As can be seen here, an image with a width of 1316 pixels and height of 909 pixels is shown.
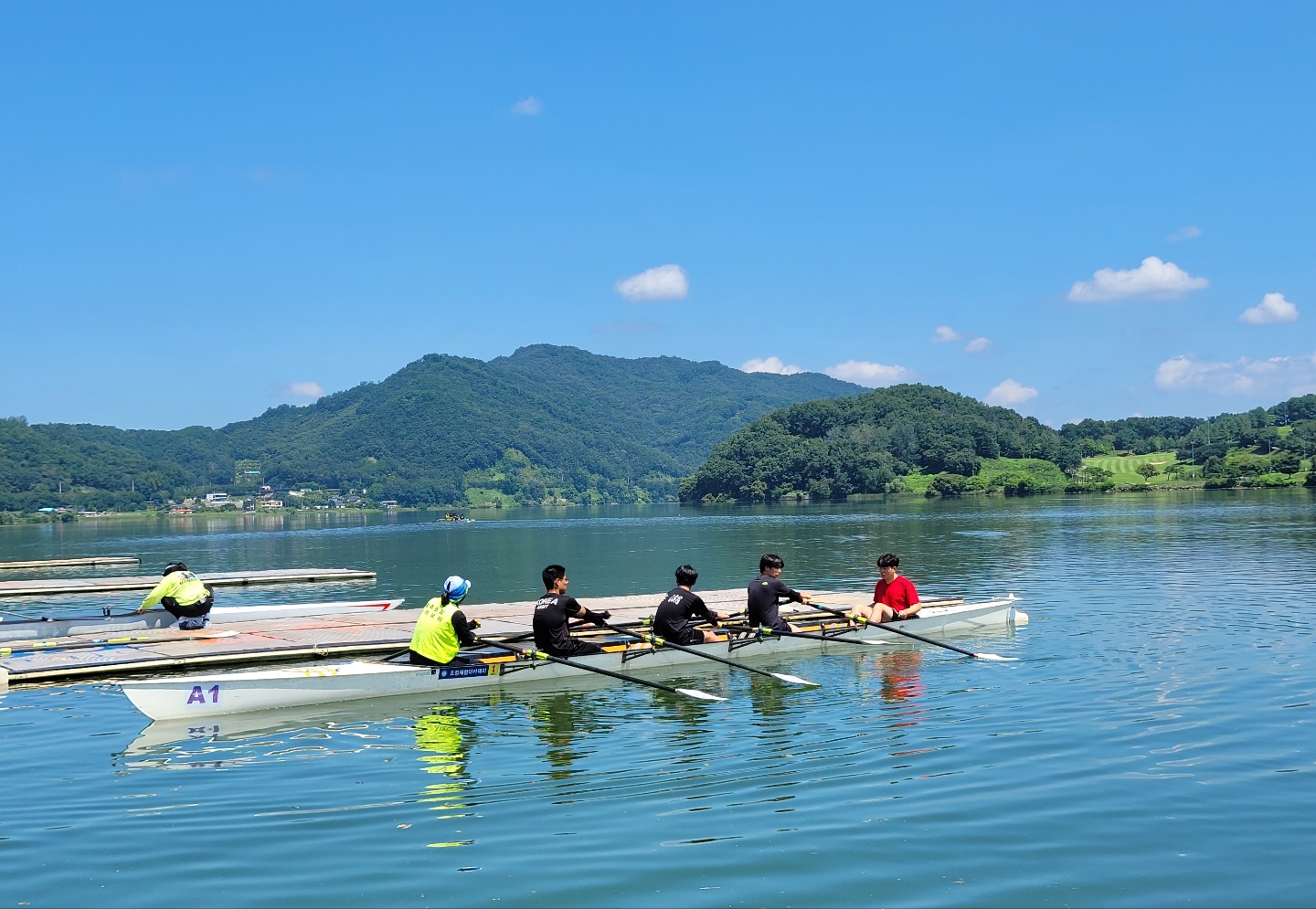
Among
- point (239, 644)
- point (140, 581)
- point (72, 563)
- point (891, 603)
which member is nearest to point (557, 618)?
point (239, 644)

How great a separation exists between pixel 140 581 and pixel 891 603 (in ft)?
124

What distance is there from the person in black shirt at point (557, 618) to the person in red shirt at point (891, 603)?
24.0 feet

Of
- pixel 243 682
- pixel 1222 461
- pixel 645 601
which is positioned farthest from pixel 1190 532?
pixel 1222 461

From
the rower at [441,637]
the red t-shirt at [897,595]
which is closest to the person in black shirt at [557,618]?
the rower at [441,637]

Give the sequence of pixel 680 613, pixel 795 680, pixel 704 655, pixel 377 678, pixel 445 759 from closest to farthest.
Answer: pixel 445 759
pixel 377 678
pixel 795 680
pixel 704 655
pixel 680 613

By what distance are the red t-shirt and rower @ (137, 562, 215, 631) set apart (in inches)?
609

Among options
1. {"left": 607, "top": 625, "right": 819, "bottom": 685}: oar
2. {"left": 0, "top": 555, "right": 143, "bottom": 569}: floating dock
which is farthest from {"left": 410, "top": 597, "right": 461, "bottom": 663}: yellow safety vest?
{"left": 0, "top": 555, "right": 143, "bottom": 569}: floating dock

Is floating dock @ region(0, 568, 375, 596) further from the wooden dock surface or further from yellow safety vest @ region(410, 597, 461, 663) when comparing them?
yellow safety vest @ region(410, 597, 461, 663)

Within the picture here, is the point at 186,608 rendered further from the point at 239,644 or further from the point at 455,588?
the point at 455,588

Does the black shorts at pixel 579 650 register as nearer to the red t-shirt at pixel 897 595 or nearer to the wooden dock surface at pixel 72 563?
the red t-shirt at pixel 897 595

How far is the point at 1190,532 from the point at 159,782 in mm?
62807

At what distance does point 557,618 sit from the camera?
1900 centimetres

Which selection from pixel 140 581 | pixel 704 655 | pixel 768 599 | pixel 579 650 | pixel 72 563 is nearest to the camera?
pixel 579 650

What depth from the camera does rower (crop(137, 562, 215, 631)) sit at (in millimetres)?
24969
